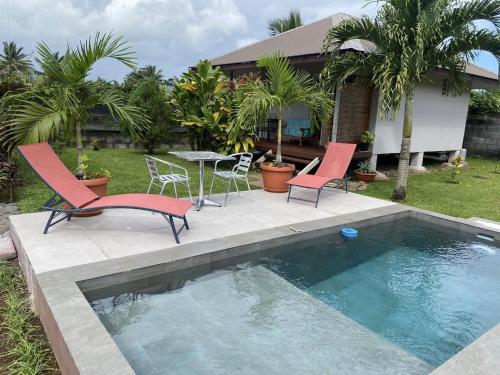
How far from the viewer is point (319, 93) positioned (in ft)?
27.4

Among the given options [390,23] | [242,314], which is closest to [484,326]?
[242,314]

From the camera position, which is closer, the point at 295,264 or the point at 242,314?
the point at 242,314

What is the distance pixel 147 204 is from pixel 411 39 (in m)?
6.45

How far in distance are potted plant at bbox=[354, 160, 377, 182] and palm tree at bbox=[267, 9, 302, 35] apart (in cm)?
1720

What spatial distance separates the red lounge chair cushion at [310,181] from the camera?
23.4 feet

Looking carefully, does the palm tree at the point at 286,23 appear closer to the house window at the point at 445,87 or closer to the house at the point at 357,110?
the house at the point at 357,110

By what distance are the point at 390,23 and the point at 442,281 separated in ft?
18.3

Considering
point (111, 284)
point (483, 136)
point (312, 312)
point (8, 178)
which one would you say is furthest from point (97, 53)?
point (483, 136)

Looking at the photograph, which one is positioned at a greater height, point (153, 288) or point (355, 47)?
point (355, 47)

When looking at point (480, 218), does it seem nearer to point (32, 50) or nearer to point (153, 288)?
point (153, 288)

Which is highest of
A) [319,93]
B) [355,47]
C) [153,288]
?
[355,47]

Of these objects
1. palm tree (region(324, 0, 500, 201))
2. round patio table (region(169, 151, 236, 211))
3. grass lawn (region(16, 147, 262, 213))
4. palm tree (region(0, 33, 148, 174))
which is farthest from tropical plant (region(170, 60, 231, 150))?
palm tree (region(0, 33, 148, 174))

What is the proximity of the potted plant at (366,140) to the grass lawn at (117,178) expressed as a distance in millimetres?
4160

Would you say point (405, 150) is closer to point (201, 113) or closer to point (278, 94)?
point (278, 94)
